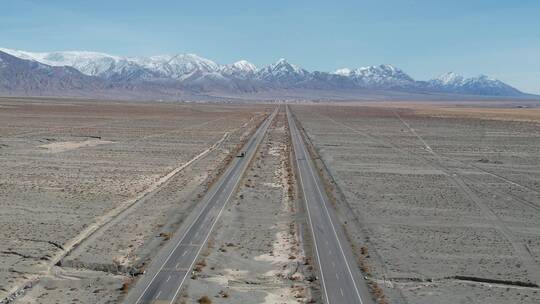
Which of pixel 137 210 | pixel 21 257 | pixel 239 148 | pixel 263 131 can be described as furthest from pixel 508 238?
pixel 263 131

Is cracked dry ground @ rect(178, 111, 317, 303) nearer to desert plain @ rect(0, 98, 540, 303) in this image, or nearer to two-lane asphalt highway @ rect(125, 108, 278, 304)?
desert plain @ rect(0, 98, 540, 303)

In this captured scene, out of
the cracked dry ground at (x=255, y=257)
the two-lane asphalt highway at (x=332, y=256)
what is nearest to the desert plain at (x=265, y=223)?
the cracked dry ground at (x=255, y=257)

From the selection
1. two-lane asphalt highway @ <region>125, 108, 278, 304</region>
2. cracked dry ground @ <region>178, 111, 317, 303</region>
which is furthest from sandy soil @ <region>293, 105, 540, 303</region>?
two-lane asphalt highway @ <region>125, 108, 278, 304</region>

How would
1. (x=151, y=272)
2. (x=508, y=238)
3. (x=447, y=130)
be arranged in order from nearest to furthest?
1. (x=151, y=272)
2. (x=508, y=238)
3. (x=447, y=130)

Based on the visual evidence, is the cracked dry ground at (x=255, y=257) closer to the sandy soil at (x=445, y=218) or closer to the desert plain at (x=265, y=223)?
the desert plain at (x=265, y=223)

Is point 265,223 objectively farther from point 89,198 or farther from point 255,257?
point 89,198

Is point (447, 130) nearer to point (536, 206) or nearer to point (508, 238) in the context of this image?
point (536, 206)
